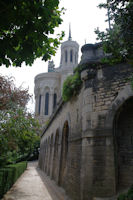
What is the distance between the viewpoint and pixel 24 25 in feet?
9.69

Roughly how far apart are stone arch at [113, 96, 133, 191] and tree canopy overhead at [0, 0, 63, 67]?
3976mm

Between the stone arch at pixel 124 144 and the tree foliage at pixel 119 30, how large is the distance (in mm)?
2336

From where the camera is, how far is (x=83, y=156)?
21.0 feet

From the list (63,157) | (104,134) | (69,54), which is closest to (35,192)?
(63,157)

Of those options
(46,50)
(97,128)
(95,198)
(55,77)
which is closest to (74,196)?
(95,198)

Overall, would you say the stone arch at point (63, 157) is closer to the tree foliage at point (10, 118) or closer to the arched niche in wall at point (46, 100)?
the tree foliage at point (10, 118)

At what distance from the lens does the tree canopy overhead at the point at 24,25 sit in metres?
2.70

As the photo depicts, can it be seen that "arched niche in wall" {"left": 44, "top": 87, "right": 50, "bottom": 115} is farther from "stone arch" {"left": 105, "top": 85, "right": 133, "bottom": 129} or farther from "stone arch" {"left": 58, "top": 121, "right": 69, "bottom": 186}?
"stone arch" {"left": 105, "top": 85, "right": 133, "bottom": 129}

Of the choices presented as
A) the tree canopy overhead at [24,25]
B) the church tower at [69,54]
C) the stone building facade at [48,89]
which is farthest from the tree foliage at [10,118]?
the church tower at [69,54]

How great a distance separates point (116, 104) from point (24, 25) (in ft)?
14.0

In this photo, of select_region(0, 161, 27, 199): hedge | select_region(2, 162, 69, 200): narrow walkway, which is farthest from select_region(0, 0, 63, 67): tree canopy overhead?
select_region(2, 162, 69, 200): narrow walkway

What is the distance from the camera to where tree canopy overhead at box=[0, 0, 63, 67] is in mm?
2697

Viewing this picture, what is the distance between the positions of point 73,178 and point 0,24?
6771 mm

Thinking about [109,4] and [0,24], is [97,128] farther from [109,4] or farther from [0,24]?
[0,24]
